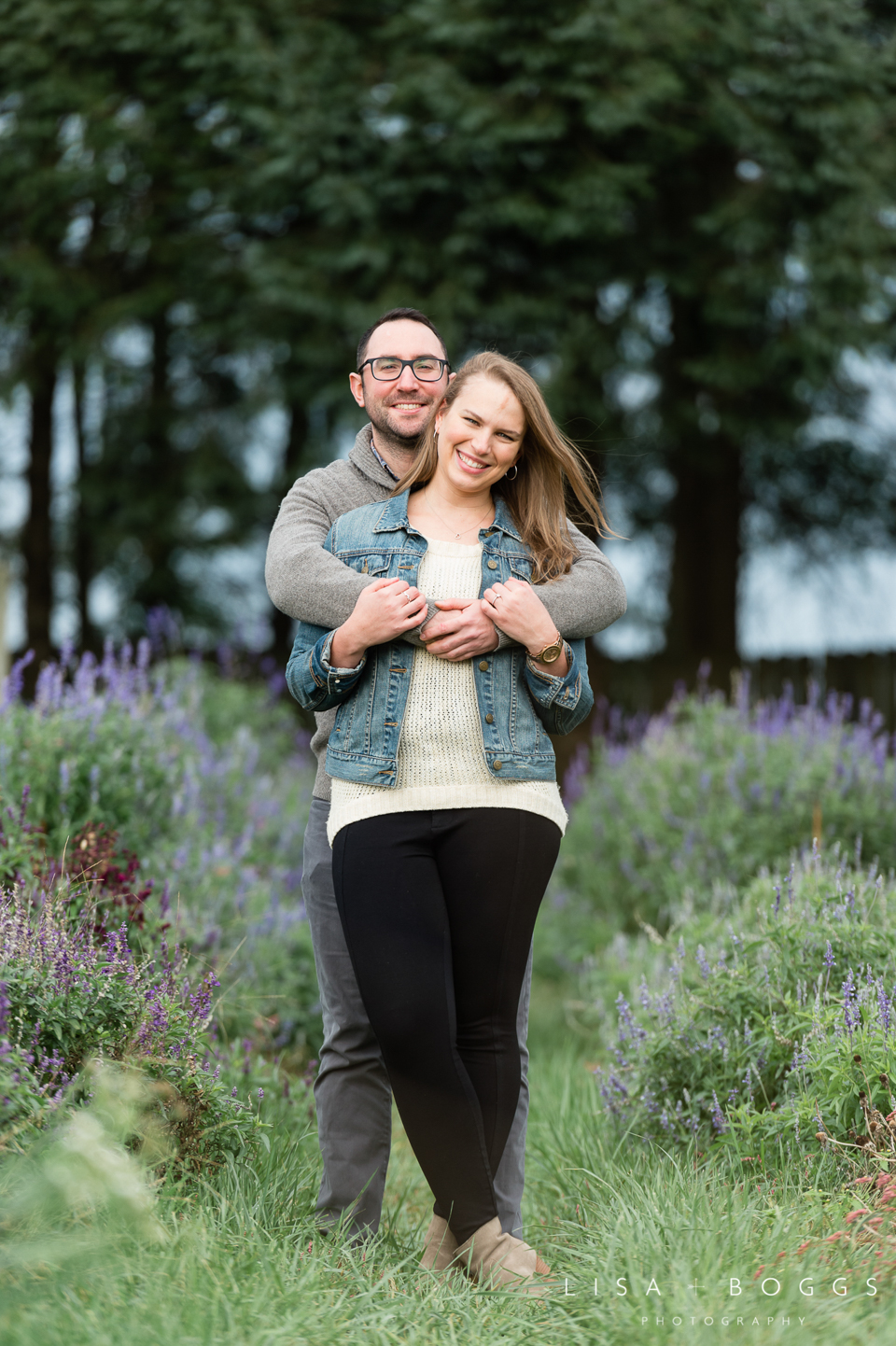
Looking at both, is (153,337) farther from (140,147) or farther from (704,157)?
(704,157)

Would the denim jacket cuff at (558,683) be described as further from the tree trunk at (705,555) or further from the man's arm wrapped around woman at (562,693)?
the tree trunk at (705,555)

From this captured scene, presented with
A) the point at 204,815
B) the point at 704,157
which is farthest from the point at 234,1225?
the point at 704,157

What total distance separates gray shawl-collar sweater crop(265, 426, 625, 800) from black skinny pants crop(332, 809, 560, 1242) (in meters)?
0.35

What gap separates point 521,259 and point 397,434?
6.03 meters

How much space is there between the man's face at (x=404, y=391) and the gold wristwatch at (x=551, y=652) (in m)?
0.69

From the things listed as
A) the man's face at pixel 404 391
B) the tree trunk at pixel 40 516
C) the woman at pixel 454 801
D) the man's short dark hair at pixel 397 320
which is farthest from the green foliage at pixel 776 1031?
the tree trunk at pixel 40 516

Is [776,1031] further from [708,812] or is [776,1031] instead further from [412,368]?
[708,812]

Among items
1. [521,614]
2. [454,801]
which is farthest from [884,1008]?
[521,614]

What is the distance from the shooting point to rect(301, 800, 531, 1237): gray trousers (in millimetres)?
2719

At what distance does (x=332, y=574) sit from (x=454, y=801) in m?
0.51

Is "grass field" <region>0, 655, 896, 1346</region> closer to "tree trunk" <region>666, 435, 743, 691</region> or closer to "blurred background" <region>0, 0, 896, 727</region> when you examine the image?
"blurred background" <region>0, 0, 896, 727</region>

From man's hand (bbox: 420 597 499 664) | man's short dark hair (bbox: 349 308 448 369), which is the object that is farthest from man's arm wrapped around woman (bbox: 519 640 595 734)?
man's short dark hair (bbox: 349 308 448 369)

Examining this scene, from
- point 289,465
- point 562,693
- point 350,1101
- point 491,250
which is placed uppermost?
point 491,250

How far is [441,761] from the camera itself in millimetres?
2529
